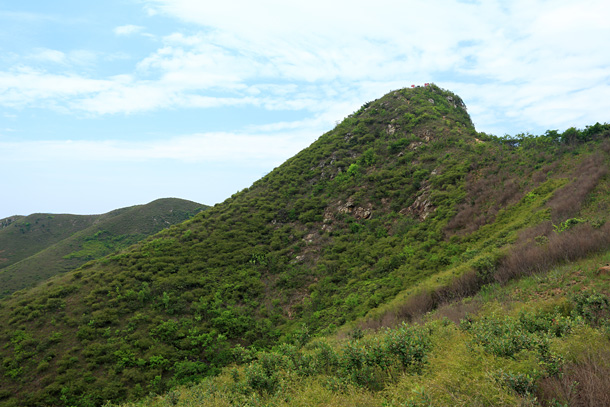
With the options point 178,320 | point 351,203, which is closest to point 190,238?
point 178,320

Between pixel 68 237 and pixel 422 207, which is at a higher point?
pixel 68 237

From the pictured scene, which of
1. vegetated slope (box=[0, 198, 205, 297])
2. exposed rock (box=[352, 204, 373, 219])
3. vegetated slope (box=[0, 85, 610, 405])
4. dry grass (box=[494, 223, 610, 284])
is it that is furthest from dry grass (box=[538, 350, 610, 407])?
vegetated slope (box=[0, 198, 205, 297])

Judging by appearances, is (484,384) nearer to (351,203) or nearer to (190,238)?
(351,203)

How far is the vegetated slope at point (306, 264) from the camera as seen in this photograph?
15.0m

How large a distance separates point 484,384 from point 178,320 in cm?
1978

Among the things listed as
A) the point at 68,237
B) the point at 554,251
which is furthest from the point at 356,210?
the point at 68,237

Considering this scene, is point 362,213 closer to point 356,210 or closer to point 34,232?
point 356,210

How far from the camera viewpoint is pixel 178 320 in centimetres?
1966

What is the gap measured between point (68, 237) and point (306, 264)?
203 ft

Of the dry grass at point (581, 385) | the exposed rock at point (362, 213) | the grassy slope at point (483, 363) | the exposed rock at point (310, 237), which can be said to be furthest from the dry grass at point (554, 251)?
the exposed rock at point (310, 237)

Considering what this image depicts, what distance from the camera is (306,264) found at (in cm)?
2450

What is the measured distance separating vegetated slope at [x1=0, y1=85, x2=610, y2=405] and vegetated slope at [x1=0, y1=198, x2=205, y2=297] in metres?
22.8

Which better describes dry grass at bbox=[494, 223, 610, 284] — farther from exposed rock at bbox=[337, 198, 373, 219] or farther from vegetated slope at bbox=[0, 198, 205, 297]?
vegetated slope at bbox=[0, 198, 205, 297]

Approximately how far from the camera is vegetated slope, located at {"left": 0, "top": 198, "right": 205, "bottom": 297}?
40.4 meters
